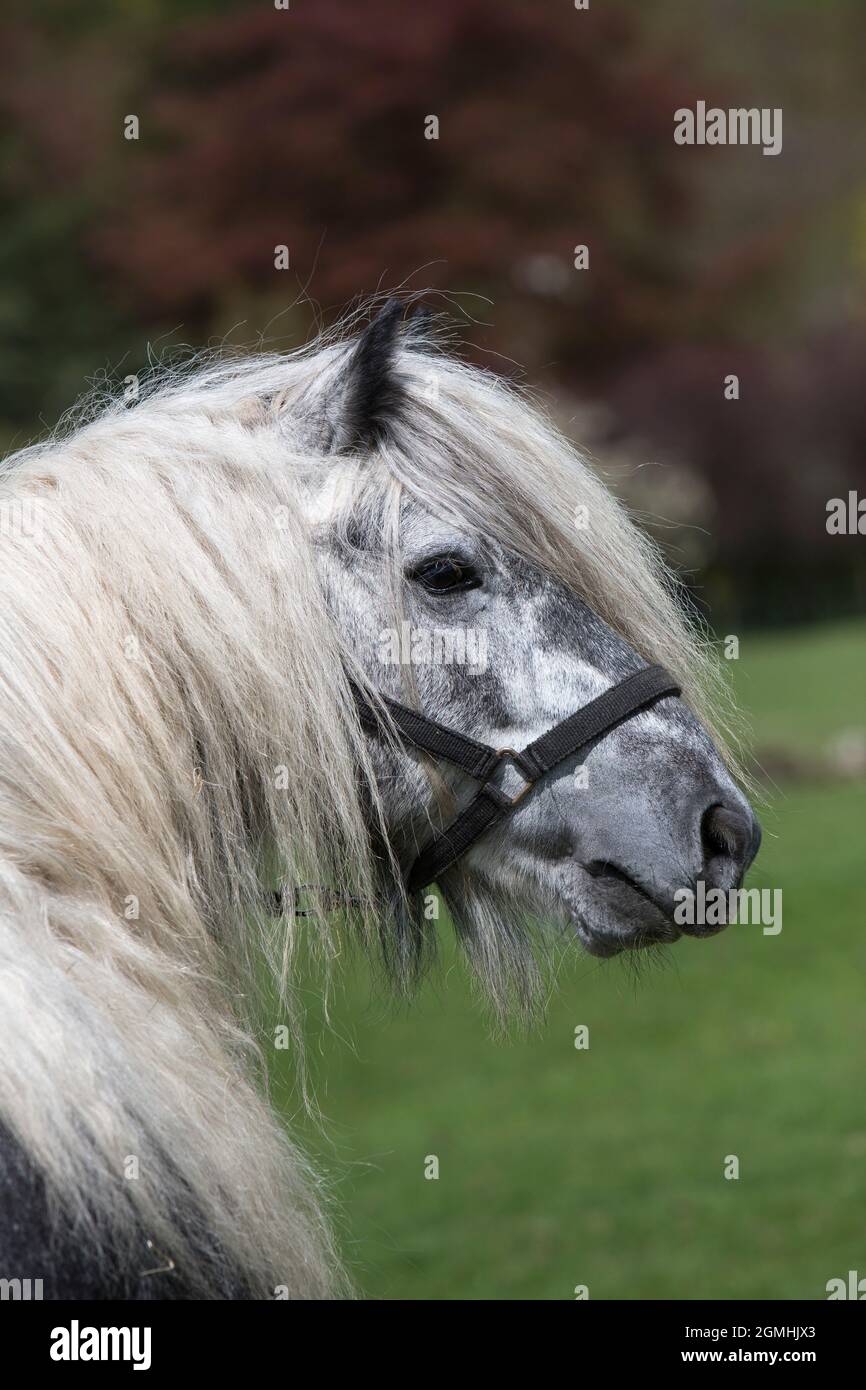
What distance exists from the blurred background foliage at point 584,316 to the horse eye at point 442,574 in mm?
4264

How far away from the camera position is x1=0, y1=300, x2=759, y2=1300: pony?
6.45 ft

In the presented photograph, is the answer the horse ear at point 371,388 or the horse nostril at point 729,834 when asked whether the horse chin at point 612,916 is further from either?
the horse ear at point 371,388

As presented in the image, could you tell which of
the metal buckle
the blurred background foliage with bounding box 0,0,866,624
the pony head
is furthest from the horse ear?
the blurred background foliage with bounding box 0,0,866,624

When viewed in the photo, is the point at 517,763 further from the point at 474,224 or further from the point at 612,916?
the point at 474,224

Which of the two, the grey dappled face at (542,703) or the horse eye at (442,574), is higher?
the horse eye at (442,574)

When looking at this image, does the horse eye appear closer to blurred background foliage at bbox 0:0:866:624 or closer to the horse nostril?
the horse nostril

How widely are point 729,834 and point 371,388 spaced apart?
1017 mm

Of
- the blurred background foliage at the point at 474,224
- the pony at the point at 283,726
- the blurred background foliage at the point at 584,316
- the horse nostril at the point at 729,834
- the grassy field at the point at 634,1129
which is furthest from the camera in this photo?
the blurred background foliage at the point at 474,224

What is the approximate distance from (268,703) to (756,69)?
118 ft

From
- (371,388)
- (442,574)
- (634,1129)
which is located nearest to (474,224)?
(634,1129)

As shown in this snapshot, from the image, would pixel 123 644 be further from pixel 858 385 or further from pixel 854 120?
pixel 854 120

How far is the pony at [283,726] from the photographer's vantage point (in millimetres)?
1965

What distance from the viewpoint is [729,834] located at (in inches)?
88.1

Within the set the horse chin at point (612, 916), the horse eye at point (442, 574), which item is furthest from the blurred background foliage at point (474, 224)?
the horse chin at point (612, 916)
